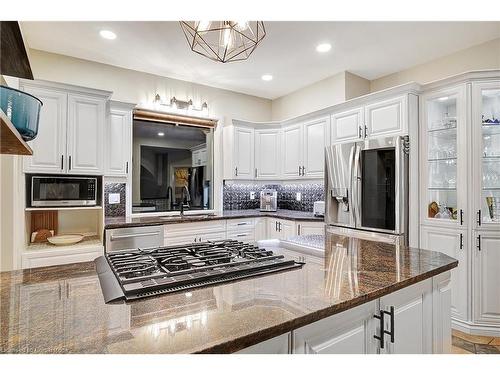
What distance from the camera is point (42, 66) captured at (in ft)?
10.8

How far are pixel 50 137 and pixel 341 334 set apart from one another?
3031 millimetres

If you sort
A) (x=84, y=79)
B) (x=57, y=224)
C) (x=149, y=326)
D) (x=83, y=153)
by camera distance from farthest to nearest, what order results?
(x=84, y=79)
(x=57, y=224)
(x=83, y=153)
(x=149, y=326)

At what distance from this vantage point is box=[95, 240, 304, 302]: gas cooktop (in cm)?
106

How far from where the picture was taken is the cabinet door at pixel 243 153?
439 centimetres

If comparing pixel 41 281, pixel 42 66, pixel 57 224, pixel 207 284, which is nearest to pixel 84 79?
pixel 42 66

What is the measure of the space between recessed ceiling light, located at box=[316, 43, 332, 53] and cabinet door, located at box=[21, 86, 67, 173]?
8.73ft

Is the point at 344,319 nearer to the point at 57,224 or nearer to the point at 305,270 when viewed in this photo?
the point at 305,270

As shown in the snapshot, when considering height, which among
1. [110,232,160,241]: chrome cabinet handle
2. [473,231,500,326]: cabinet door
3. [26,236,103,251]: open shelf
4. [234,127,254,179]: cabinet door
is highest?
[234,127,254,179]: cabinet door

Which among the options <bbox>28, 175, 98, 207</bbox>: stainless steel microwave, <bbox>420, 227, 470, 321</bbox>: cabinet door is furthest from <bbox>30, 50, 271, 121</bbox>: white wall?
<bbox>420, 227, 470, 321</bbox>: cabinet door

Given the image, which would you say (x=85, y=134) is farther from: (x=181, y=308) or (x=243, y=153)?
(x=181, y=308)

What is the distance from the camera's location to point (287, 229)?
3844 mm

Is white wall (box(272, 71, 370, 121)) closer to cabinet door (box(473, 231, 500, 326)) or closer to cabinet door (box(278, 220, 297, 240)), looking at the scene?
cabinet door (box(278, 220, 297, 240))
